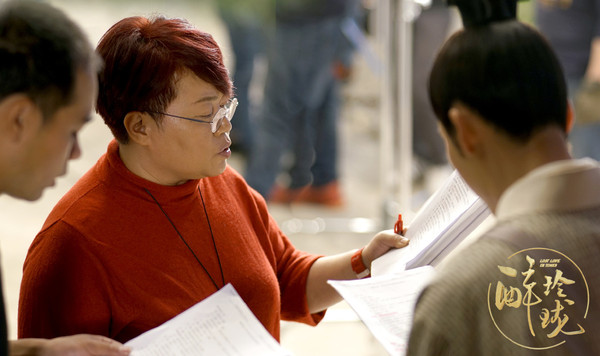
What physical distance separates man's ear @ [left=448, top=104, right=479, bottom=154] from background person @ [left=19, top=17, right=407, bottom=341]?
61cm

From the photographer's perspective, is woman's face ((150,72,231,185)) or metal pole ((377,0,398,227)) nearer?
woman's face ((150,72,231,185))

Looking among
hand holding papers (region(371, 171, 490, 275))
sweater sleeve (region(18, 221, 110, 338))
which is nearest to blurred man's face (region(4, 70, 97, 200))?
sweater sleeve (region(18, 221, 110, 338))

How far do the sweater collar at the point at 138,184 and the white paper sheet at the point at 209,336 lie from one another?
0.86 feet

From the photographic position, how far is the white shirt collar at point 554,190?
0.93 metres

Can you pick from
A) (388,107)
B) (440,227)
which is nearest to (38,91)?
(440,227)

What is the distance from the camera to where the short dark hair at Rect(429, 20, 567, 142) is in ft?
3.07

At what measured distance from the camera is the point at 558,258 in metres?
0.94

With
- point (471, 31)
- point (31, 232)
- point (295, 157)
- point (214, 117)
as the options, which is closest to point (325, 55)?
point (295, 157)

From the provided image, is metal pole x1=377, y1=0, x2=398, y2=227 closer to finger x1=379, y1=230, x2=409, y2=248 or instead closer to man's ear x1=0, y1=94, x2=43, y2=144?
finger x1=379, y1=230, x2=409, y2=248

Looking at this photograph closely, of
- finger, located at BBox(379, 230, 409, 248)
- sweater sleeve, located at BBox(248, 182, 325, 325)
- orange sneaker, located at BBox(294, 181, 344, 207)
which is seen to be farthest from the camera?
orange sneaker, located at BBox(294, 181, 344, 207)

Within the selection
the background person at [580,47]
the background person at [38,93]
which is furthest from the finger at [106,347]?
the background person at [580,47]

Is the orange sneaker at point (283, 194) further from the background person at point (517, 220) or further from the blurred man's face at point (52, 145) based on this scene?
the background person at point (517, 220)

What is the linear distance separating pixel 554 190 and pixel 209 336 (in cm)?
67

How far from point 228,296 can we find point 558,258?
2.14 feet
